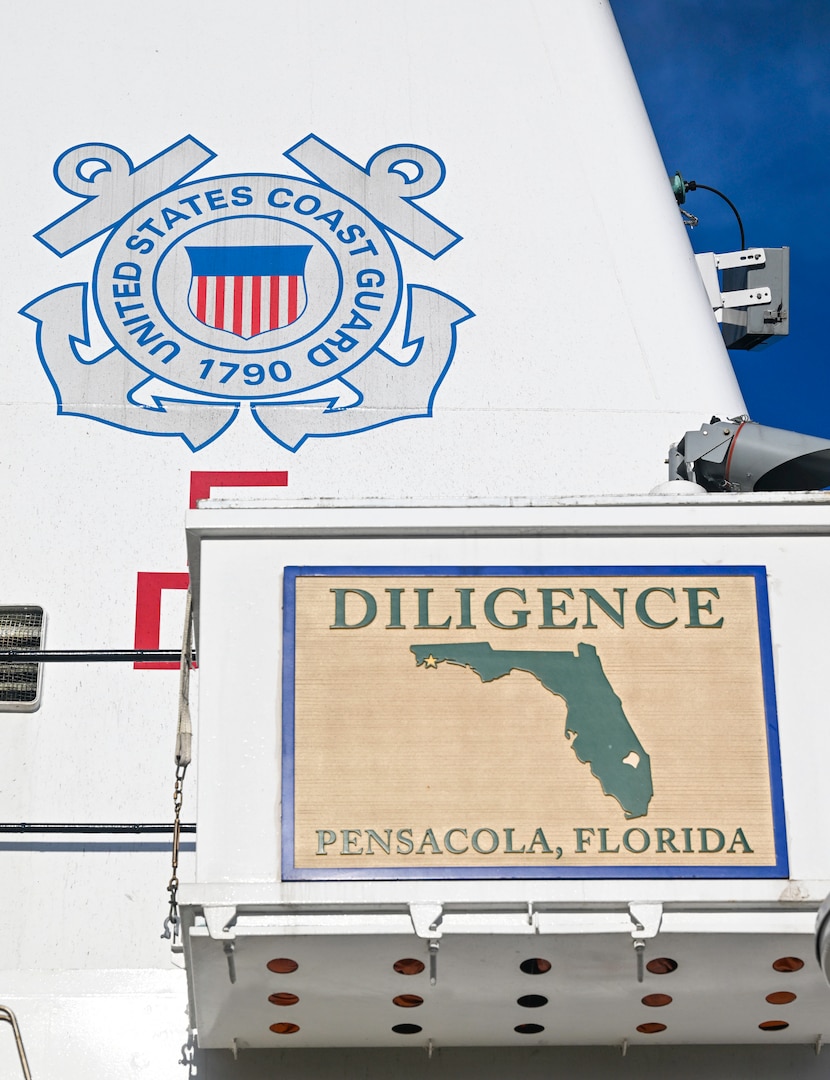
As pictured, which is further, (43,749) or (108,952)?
(43,749)

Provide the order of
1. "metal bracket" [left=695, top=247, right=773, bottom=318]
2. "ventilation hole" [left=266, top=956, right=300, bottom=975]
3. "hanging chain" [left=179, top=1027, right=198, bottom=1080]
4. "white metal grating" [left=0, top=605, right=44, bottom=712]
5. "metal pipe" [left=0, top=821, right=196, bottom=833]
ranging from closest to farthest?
1. "ventilation hole" [left=266, top=956, right=300, bottom=975]
2. "hanging chain" [left=179, top=1027, right=198, bottom=1080]
3. "metal pipe" [left=0, top=821, right=196, bottom=833]
4. "white metal grating" [left=0, top=605, right=44, bottom=712]
5. "metal bracket" [left=695, top=247, right=773, bottom=318]

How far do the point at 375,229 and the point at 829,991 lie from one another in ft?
10.9

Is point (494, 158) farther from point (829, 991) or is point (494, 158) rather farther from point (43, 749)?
point (829, 991)

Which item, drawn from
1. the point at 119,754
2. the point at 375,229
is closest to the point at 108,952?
the point at 119,754

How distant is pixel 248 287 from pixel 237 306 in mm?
95

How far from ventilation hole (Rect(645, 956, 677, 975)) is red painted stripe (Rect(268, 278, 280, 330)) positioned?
2.88 meters

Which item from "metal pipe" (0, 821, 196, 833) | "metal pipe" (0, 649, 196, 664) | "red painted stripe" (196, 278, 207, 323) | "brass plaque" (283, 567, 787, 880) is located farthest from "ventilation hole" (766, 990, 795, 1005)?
"red painted stripe" (196, 278, 207, 323)

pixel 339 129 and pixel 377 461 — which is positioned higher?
pixel 339 129

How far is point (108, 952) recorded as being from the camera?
480 cm

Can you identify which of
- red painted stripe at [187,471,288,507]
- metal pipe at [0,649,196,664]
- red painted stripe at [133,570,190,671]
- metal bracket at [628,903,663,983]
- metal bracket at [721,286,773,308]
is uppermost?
metal bracket at [721,286,773,308]

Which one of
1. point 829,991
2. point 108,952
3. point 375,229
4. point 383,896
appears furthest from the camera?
point 375,229

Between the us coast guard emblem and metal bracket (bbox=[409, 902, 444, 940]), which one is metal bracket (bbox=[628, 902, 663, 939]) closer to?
metal bracket (bbox=[409, 902, 444, 940])

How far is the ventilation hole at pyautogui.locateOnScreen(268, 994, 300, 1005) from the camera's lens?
4145mm

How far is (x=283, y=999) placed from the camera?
13.7 feet
